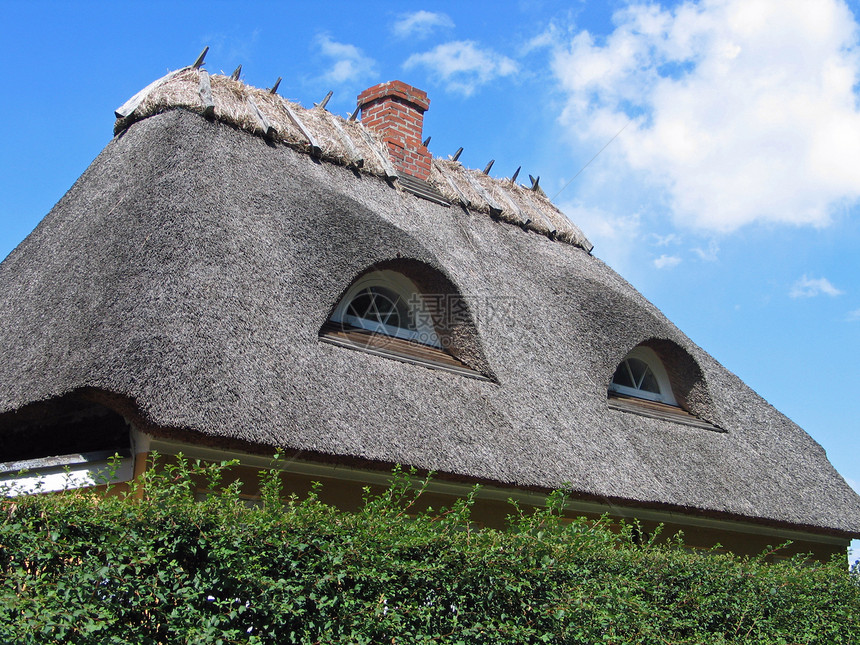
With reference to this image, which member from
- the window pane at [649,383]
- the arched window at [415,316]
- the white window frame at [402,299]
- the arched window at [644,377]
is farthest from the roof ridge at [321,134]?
the window pane at [649,383]

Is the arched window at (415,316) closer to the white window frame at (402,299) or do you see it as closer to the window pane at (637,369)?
the white window frame at (402,299)

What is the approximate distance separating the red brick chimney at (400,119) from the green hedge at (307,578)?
641 cm

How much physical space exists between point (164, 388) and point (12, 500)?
62.7 inches

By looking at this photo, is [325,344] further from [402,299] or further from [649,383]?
[649,383]

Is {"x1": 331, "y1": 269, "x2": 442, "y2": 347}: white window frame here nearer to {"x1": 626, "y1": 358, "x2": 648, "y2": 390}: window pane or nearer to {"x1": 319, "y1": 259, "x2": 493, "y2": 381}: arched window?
{"x1": 319, "y1": 259, "x2": 493, "y2": 381}: arched window

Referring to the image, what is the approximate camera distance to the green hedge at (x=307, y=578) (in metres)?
2.76

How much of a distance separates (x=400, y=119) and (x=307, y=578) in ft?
25.6

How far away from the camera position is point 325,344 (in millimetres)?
5906

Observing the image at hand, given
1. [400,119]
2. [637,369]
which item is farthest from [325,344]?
[400,119]

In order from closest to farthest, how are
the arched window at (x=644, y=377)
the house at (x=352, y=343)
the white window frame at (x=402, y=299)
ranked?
the house at (x=352, y=343) → the white window frame at (x=402, y=299) → the arched window at (x=644, y=377)

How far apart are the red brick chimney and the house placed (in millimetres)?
33

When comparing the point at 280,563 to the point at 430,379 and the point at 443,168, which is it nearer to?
the point at 430,379

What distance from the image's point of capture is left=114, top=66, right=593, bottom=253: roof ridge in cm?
765

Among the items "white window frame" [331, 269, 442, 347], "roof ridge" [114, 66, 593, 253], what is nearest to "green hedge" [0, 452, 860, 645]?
"white window frame" [331, 269, 442, 347]
